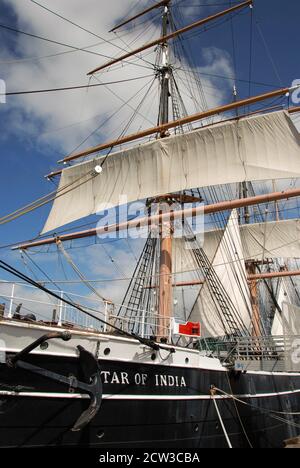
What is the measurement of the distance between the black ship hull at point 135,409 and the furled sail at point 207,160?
31.7 feet

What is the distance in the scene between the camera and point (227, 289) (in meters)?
21.3

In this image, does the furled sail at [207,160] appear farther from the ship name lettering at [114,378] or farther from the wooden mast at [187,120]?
the ship name lettering at [114,378]

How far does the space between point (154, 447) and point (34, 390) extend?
10.4 feet

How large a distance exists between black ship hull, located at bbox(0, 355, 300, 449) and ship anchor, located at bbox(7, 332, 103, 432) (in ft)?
0.41

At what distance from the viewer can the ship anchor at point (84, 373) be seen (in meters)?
7.20

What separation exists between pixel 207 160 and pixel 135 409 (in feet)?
45.1

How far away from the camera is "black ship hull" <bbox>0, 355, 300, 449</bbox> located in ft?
23.7

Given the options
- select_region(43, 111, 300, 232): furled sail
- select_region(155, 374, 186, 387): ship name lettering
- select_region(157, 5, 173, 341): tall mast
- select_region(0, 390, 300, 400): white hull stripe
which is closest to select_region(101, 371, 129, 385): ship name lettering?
select_region(0, 390, 300, 400): white hull stripe
